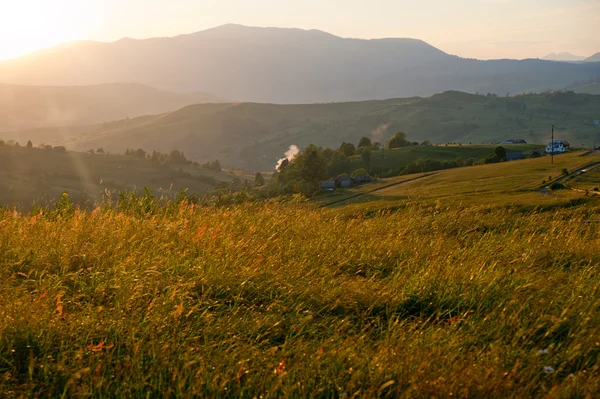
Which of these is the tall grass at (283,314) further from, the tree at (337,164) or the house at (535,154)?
the house at (535,154)

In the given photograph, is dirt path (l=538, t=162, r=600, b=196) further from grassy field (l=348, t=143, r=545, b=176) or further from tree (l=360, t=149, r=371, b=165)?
tree (l=360, t=149, r=371, b=165)

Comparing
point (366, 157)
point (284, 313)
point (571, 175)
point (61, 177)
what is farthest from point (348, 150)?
point (284, 313)

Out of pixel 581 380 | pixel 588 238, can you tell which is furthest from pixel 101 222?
pixel 588 238

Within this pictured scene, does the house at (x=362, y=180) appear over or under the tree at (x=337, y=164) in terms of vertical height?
under

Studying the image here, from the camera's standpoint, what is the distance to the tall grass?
4.80m

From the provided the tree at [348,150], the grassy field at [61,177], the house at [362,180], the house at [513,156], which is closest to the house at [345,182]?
the house at [362,180]

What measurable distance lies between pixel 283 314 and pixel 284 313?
56 mm

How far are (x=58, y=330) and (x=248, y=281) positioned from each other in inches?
93.3

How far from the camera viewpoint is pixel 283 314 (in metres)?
6.29

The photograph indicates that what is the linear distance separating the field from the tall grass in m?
0.02

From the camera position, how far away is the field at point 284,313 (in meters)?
4.80

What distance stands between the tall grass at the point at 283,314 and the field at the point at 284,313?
2 centimetres

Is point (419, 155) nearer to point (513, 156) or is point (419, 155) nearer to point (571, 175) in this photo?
point (513, 156)

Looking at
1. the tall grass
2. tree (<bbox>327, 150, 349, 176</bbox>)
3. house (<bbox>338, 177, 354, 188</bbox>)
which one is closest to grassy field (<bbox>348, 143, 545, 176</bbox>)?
tree (<bbox>327, 150, 349, 176</bbox>)
